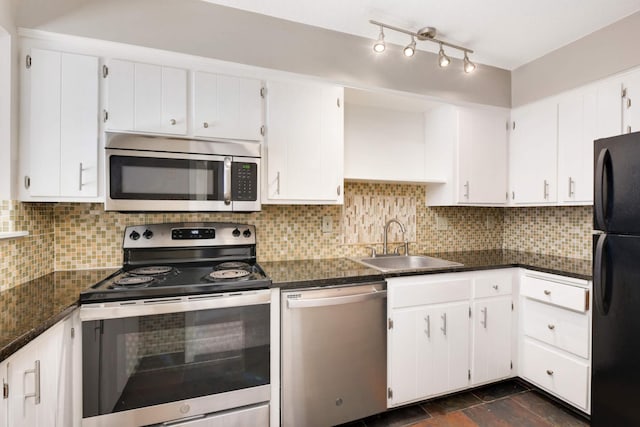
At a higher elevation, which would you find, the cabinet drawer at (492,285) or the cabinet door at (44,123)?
the cabinet door at (44,123)

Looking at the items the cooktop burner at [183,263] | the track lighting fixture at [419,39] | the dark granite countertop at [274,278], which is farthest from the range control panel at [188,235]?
the track lighting fixture at [419,39]

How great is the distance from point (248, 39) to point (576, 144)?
91.2 inches

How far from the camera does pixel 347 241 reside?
2.35m

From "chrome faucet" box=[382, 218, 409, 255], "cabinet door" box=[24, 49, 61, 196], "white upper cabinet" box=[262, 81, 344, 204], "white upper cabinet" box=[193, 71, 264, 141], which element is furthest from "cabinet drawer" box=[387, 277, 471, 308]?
"cabinet door" box=[24, 49, 61, 196]

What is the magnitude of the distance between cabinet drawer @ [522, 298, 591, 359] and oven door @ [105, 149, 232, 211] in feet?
→ 7.05

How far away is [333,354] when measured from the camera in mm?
1649

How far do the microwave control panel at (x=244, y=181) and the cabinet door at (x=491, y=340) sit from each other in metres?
1.65

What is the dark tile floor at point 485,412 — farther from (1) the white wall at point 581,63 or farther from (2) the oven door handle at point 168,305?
(1) the white wall at point 581,63

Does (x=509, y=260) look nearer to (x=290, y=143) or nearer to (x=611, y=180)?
(x=611, y=180)

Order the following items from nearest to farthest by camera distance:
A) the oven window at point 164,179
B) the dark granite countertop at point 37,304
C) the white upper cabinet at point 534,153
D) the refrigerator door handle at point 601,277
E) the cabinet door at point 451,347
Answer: the dark granite countertop at point 37,304
the refrigerator door handle at point 601,277
the oven window at point 164,179
the cabinet door at point 451,347
the white upper cabinet at point 534,153

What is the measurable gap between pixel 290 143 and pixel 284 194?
0.32 meters

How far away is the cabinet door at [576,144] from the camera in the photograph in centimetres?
201

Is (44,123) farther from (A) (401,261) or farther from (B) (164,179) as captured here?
(A) (401,261)

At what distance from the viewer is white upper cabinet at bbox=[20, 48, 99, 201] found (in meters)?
1.46
